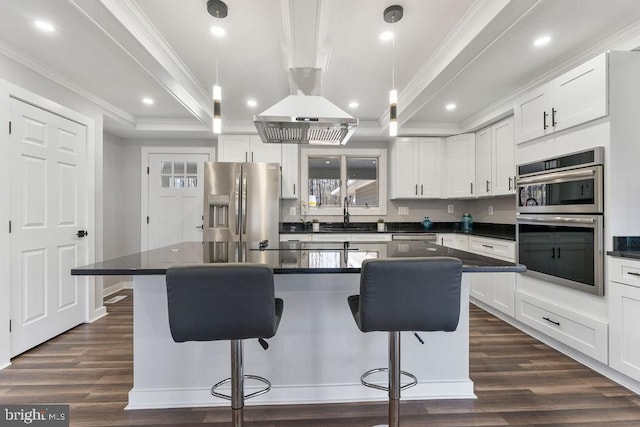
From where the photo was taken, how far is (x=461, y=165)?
14.1 feet

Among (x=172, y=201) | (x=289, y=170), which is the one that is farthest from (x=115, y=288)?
(x=289, y=170)

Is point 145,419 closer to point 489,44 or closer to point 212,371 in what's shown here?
point 212,371

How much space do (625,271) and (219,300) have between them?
2.49 meters

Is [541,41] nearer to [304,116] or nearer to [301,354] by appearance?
[304,116]

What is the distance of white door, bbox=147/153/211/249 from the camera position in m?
4.58

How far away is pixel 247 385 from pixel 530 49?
3149 mm

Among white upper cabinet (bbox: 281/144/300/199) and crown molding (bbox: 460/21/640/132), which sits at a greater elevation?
crown molding (bbox: 460/21/640/132)

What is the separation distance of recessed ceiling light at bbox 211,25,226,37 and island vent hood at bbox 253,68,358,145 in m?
0.55

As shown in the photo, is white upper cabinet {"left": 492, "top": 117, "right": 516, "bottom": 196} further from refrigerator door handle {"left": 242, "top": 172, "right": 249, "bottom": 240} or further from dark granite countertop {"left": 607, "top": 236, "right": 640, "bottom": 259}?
refrigerator door handle {"left": 242, "top": 172, "right": 249, "bottom": 240}

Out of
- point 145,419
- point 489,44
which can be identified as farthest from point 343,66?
point 145,419

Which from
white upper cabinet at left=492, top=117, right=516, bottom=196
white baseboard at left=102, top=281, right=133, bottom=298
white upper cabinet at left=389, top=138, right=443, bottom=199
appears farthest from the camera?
white upper cabinet at left=389, top=138, right=443, bottom=199

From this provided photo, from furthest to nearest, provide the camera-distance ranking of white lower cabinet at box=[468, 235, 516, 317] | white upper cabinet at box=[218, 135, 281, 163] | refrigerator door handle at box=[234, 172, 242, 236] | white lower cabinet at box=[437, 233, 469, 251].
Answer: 1. white upper cabinet at box=[218, 135, 281, 163]
2. white lower cabinet at box=[437, 233, 469, 251]
3. refrigerator door handle at box=[234, 172, 242, 236]
4. white lower cabinet at box=[468, 235, 516, 317]

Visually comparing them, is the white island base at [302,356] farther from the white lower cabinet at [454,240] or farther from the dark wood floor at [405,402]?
the white lower cabinet at [454,240]

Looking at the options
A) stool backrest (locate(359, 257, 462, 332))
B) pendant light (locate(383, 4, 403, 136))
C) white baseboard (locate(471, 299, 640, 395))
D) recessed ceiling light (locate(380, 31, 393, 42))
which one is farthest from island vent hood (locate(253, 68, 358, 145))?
white baseboard (locate(471, 299, 640, 395))
